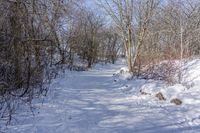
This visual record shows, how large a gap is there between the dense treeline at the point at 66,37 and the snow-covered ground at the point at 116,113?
852mm

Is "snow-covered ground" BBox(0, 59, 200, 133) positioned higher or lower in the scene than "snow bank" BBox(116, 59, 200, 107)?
lower

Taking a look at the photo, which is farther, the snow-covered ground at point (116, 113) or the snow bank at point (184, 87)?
the snow bank at point (184, 87)

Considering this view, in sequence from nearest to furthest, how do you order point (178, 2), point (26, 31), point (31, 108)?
point (26, 31), point (31, 108), point (178, 2)

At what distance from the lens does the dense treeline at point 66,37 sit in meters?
9.08

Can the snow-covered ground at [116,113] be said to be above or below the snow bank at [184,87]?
below

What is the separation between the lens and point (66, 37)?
2912 centimetres

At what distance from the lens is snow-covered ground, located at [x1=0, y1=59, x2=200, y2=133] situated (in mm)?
8578

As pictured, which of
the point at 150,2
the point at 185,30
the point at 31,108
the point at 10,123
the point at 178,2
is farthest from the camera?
the point at 178,2

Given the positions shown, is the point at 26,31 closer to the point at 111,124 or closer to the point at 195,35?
the point at 111,124

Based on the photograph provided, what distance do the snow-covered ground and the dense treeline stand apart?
2.80ft

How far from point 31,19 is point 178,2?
26.0 metres

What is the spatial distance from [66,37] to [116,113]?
19091mm

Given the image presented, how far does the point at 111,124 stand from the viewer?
9.16 metres

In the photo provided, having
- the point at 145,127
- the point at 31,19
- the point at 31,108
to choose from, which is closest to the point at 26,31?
the point at 31,19
